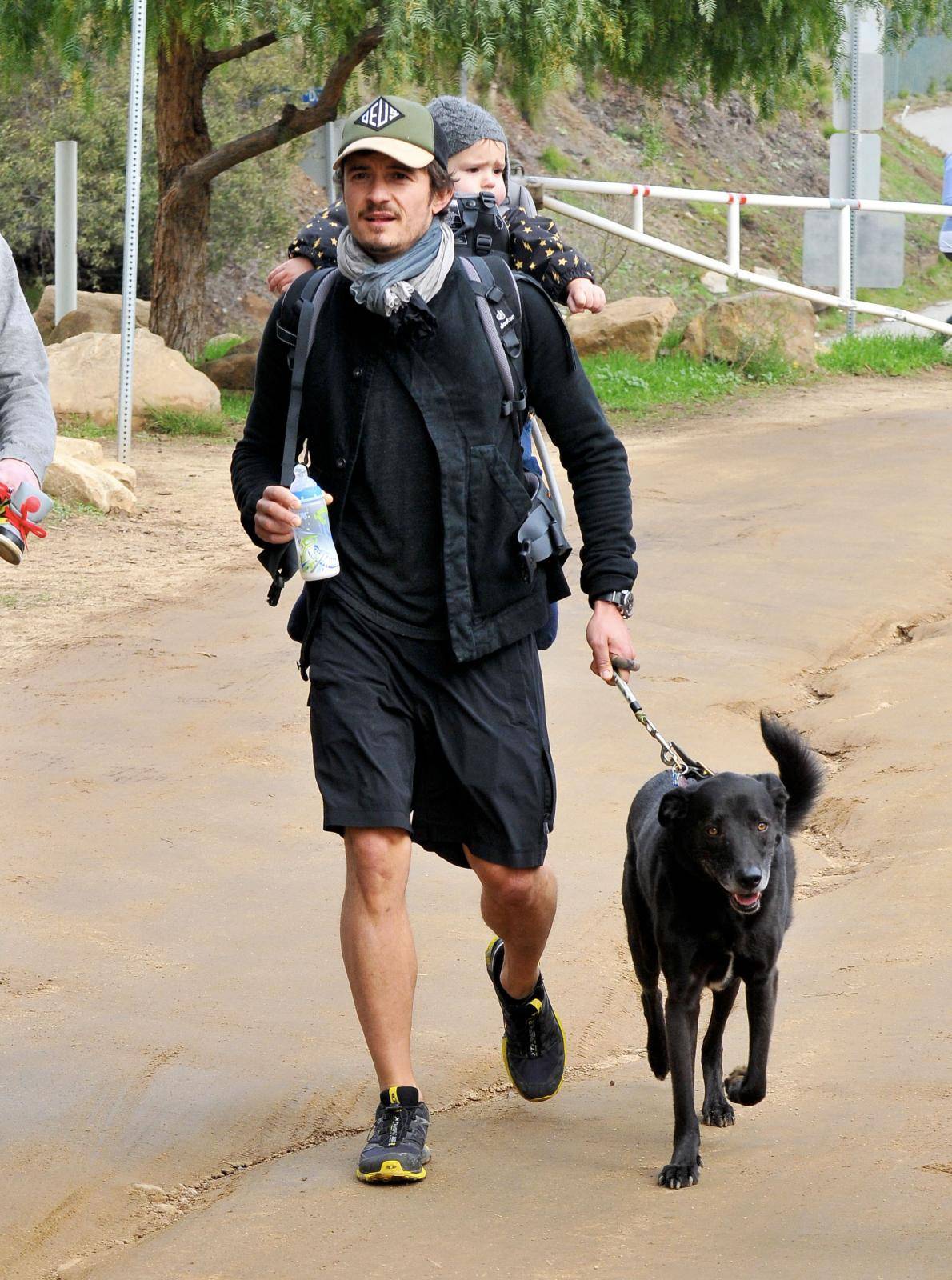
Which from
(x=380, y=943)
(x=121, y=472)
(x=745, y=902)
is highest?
(x=121, y=472)

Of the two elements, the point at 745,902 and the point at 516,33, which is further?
the point at 516,33

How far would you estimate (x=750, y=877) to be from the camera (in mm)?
3521

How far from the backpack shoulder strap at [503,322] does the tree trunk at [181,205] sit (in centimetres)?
1279

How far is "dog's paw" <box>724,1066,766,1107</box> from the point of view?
3.83 metres

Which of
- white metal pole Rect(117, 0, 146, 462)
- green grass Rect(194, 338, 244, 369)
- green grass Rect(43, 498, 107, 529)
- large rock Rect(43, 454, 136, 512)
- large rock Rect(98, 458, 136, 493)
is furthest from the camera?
green grass Rect(194, 338, 244, 369)

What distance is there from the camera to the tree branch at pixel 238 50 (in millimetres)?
15031

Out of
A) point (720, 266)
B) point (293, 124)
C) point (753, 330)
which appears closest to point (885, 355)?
point (753, 330)

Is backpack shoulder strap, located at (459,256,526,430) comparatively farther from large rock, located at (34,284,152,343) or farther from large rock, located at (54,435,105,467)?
large rock, located at (34,284,152,343)

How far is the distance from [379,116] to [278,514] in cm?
89

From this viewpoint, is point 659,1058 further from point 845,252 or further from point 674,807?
point 845,252

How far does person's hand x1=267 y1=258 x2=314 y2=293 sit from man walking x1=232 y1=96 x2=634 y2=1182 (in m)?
0.64

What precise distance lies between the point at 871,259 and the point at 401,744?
1613cm

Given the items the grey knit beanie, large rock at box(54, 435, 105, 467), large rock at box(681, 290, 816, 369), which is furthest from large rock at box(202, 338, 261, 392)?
the grey knit beanie

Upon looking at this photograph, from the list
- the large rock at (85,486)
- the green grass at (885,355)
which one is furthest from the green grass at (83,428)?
the green grass at (885,355)
